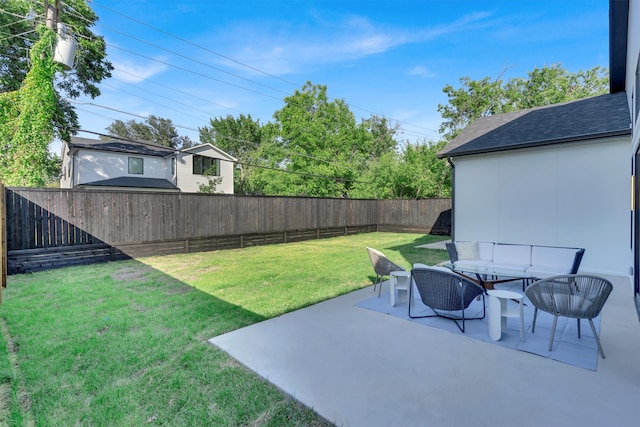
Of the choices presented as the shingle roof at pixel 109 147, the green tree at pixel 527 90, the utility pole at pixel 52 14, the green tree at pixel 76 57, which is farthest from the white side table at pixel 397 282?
the green tree at pixel 527 90

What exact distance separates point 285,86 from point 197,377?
19175 millimetres

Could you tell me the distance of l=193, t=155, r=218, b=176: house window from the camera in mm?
20269

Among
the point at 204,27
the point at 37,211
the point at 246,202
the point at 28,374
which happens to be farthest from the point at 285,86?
the point at 28,374

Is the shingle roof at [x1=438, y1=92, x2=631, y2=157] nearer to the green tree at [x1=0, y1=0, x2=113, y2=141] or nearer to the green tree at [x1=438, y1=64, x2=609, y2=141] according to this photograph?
the green tree at [x1=438, y1=64, x2=609, y2=141]

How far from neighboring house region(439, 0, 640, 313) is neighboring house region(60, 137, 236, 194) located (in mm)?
11914

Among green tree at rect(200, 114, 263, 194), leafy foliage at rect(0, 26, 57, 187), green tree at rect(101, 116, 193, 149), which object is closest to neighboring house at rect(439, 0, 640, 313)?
leafy foliage at rect(0, 26, 57, 187)

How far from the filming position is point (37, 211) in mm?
6805

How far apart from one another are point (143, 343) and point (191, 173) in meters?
18.4

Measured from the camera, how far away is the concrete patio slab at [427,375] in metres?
2.11

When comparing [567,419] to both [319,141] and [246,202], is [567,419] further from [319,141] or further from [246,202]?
[319,141]

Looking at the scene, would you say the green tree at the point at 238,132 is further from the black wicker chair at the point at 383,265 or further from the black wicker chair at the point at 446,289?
the black wicker chair at the point at 446,289

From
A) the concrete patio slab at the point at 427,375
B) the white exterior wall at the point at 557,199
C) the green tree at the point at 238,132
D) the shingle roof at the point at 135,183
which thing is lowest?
the concrete patio slab at the point at 427,375

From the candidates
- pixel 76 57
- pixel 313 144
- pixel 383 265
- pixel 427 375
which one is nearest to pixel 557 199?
pixel 383 265

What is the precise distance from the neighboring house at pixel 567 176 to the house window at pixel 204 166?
16.5 meters
